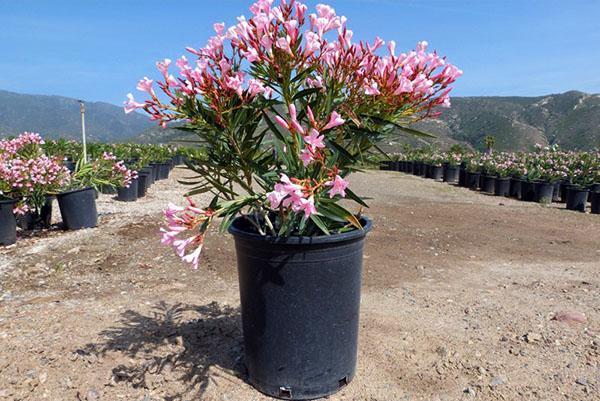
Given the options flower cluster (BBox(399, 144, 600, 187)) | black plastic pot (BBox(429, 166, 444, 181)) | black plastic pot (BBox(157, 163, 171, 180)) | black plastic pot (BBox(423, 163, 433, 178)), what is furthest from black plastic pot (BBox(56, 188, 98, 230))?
black plastic pot (BBox(423, 163, 433, 178))

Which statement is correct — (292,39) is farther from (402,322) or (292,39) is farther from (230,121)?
(402,322)

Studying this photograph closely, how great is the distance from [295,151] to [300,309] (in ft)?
2.18

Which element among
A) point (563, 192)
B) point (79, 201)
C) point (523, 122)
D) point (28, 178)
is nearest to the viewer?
point (28, 178)

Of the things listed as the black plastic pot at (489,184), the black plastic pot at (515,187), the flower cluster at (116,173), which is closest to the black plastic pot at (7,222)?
the flower cluster at (116,173)

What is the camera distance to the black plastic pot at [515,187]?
1023cm

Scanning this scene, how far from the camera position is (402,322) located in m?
2.83

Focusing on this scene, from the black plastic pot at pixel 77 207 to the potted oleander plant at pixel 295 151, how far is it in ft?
12.2

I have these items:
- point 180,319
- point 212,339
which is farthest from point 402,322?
point 180,319

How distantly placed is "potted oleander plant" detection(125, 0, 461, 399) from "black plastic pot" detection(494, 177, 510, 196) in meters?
9.53

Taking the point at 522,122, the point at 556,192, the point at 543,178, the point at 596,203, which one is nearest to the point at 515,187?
the point at 543,178

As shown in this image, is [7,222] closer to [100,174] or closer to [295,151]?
[100,174]

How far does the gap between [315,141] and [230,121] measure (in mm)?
514

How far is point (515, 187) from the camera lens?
1041 centimetres

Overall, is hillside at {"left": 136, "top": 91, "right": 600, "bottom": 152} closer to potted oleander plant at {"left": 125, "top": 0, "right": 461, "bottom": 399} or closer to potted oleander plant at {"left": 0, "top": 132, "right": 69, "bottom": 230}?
potted oleander plant at {"left": 0, "top": 132, "right": 69, "bottom": 230}
